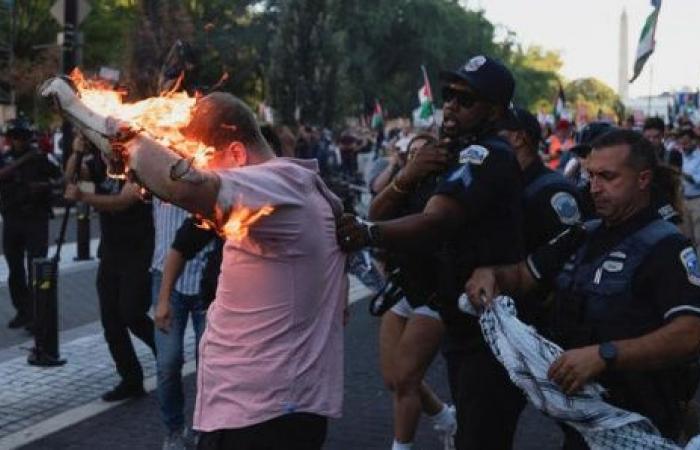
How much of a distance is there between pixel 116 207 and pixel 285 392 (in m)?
3.63

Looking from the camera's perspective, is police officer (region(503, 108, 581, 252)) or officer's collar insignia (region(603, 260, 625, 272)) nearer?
officer's collar insignia (region(603, 260, 625, 272))

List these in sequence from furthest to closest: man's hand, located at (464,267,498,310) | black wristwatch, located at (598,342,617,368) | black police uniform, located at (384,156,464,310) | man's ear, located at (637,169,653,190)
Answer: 1. black police uniform, located at (384,156,464,310)
2. man's hand, located at (464,267,498,310)
3. man's ear, located at (637,169,653,190)
4. black wristwatch, located at (598,342,617,368)

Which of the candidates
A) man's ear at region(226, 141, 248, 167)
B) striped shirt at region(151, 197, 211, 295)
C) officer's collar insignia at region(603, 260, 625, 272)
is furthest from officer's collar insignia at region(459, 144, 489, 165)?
striped shirt at region(151, 197, 211, 295)

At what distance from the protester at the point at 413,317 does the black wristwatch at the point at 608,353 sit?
2.61 ft

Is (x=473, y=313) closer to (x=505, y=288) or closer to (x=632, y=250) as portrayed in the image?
(x=505, y=288)

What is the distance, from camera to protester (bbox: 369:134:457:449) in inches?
149

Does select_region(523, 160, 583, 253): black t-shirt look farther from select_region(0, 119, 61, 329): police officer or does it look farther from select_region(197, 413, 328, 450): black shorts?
select_region(0, 119, 61, 329): police officer

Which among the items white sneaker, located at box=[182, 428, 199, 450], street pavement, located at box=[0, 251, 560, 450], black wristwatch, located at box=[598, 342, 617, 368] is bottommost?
street pavement, located at box=[0, 251, 560, 450]

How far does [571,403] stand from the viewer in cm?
313

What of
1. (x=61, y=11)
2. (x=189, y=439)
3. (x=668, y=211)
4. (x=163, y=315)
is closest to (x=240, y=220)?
(x=668, y=211)

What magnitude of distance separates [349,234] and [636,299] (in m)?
0.91

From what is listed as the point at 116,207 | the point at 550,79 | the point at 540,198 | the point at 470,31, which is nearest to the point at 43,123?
the point at 470,31

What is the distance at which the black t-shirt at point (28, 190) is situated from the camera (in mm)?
9180

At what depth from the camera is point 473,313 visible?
3.67 m
